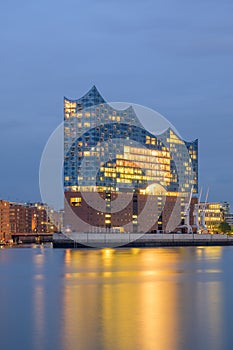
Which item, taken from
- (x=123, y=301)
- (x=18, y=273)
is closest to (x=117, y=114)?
(x=18, y=273)

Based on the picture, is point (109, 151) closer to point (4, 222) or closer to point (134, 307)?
point (4, 222)

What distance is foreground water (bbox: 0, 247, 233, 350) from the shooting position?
58.9 ft

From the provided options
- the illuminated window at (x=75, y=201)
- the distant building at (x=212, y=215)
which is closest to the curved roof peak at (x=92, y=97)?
the illuminated window at (x=75, y=201)

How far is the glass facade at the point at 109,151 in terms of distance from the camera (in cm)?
10762

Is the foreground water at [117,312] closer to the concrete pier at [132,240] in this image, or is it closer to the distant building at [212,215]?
the concrete pier at [132,240]

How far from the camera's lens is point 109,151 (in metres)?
111

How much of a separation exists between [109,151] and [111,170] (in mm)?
3385

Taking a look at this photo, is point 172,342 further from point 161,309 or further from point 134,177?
point 134,177

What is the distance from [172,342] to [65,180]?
9046 centimetres

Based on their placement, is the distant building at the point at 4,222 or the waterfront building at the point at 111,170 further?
the distant building at the point at 4,222

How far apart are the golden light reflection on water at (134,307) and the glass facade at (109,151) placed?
217ft

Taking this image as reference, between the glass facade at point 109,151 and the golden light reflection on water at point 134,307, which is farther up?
the glass facade at point 109,151

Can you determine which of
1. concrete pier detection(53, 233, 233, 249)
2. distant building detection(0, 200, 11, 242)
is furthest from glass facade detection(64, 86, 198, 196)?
distant building detection(0, 200, 11, 242)

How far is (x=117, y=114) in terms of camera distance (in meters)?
114
